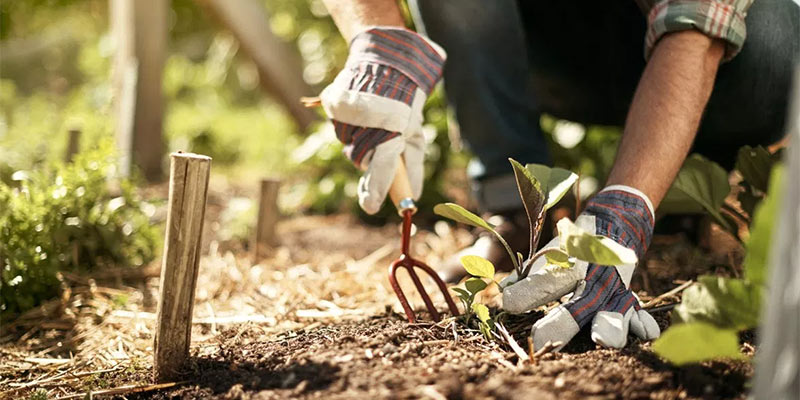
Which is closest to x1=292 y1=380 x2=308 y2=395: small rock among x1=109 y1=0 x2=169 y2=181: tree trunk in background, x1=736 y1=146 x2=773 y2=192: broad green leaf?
x1=736 y1=146 x2=773 y2=192: broad green leaf

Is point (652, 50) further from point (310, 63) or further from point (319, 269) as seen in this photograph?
point (310, 63)

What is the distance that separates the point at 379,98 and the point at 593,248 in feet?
1.78

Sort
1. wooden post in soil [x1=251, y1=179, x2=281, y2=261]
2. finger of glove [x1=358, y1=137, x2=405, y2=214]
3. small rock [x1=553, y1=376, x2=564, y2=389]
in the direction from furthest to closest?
wooden post in soil [x1=251, y1=179, x2=281, y2=261] → finger of glove [x1=358, y1=137, x2=405, y2=214] → small rock [x1=553, y1=376, x2=564, y2=389]

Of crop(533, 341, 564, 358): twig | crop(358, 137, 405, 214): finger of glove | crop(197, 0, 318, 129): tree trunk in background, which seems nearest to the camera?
crop(533, 341, 564, 358): twig

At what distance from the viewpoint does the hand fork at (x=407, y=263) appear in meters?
1.22

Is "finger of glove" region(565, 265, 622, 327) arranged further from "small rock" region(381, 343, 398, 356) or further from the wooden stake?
the wooden stake

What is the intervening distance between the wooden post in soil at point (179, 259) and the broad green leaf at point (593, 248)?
527 mm

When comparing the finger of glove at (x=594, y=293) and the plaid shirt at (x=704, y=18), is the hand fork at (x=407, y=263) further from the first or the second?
the plaid shirt at (x=704, y=18)

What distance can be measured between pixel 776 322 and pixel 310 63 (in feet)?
10.8

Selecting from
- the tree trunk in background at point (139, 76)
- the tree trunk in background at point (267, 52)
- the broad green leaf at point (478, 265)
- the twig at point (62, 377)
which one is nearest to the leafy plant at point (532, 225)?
the broad green leaf at point (478, 265)

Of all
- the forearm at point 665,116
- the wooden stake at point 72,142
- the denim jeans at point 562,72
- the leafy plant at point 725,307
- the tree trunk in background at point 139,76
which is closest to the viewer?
the leafy plant at point 725,307

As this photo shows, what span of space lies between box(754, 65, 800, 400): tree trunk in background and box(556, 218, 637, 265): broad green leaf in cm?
25

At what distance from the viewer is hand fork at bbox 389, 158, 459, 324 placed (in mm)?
1223

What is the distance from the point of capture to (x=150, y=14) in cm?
281
